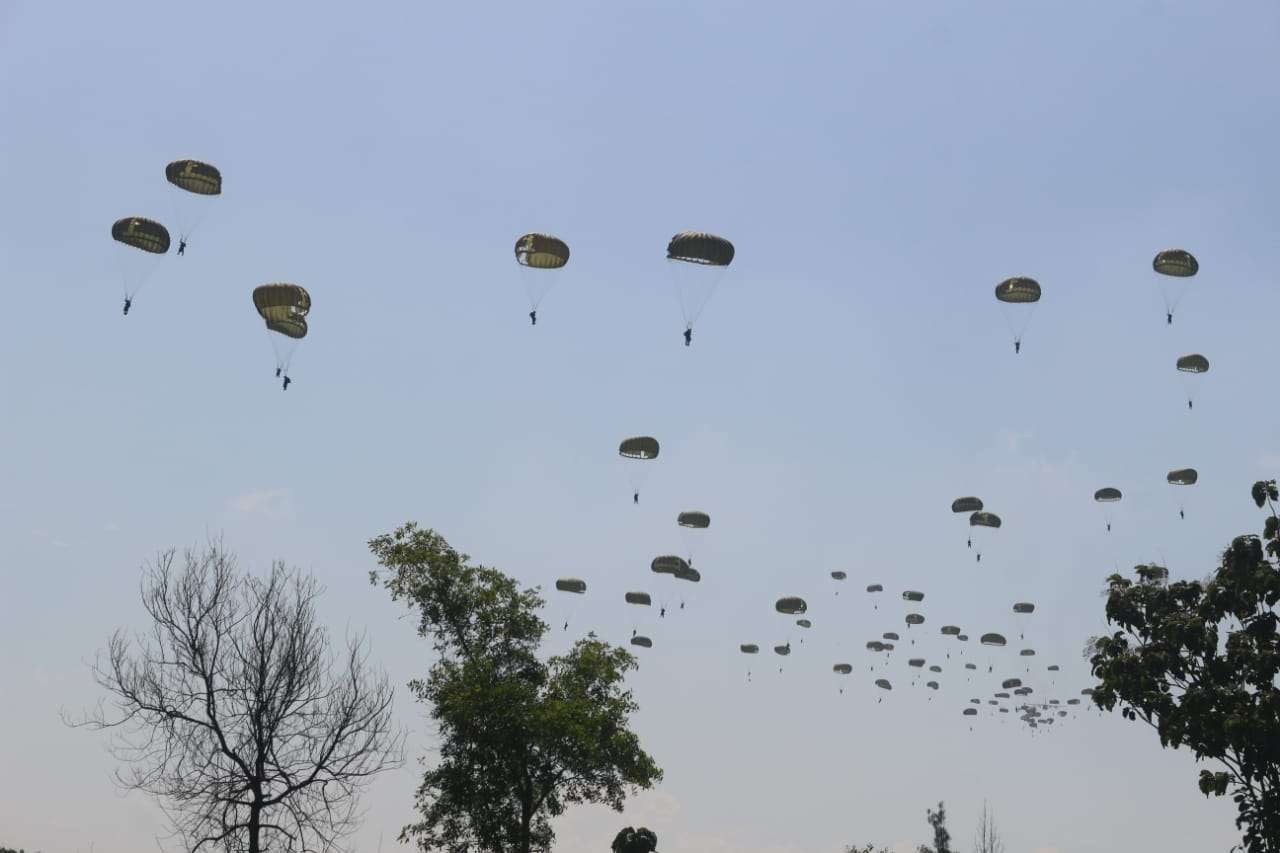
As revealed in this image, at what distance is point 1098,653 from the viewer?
3288cm

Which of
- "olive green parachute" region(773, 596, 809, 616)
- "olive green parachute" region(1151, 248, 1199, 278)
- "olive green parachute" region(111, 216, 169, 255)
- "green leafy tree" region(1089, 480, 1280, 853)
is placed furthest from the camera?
"olive green parachute" region(773, 596, 809, 616)

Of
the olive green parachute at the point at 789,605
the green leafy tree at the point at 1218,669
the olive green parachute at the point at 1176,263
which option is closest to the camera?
the green leafy tree at the point at 1218,669

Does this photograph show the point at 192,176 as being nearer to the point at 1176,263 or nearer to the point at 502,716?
the point at 502,716

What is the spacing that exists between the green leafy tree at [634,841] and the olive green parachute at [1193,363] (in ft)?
117

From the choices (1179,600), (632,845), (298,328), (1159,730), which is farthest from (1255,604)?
(298,328)

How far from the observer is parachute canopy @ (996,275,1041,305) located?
49.9 metres

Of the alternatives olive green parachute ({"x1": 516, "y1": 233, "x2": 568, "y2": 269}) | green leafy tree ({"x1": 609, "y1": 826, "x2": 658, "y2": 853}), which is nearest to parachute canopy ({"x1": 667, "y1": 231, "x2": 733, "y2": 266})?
olive green parachute ({"x1": 516, "y1": 233, "x2": 568, "y2": 269})

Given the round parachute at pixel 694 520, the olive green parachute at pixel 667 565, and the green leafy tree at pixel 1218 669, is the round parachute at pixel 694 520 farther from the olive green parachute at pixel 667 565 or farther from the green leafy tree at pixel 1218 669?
the green leafy tree at pixel 1218 669

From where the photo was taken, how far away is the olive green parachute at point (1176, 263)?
4881 cm

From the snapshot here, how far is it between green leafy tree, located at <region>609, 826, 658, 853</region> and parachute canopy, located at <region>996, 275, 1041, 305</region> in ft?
94.6

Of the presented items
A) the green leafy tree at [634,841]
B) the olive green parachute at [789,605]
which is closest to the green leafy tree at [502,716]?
the green leafy tree at [634,841]

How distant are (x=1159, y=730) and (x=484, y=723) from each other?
19.2 metres

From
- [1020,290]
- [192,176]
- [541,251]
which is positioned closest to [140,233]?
[192,176]

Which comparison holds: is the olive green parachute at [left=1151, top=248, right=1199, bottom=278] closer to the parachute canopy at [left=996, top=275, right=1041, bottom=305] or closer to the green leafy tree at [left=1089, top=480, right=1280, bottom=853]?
the parachute canopy at [left=996, top=275, right=1041, bottom=305]
